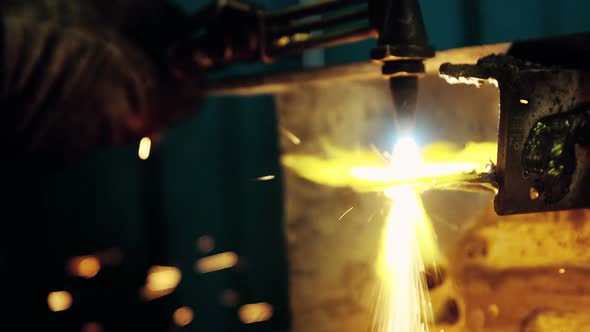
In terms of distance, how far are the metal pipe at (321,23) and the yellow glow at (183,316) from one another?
1.55 m

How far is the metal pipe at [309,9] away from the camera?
1595mm

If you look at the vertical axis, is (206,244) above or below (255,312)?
above

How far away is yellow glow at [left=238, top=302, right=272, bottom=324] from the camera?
285 centimetres

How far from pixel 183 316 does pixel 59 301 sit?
0.58 metres

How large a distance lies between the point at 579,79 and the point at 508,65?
0.18 m

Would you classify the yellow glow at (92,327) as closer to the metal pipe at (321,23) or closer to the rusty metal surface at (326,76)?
the rusty metal surface at (326,76)

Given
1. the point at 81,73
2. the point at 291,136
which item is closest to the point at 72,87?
the point at 81,73

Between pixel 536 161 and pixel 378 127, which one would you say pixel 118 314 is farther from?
pixel 536 161

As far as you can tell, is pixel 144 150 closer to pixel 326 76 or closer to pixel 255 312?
pixel 255 312

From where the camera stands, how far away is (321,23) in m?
1.75

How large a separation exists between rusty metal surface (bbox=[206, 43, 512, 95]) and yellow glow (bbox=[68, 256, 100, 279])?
42.1 inches

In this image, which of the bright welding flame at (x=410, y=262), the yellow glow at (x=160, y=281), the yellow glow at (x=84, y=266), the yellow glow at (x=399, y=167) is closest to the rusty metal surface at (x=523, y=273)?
the bright welding flame at (x=410, y=262)

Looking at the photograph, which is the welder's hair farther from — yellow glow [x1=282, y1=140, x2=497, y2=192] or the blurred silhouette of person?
yellow glow [x1=282, y1=140, x2=497, y2=192]

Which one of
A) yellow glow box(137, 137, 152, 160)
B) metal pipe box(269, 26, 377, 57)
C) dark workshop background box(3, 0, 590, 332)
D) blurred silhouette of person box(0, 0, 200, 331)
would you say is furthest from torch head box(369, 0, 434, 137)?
yellow glow box(137, 137, 152, 160)
